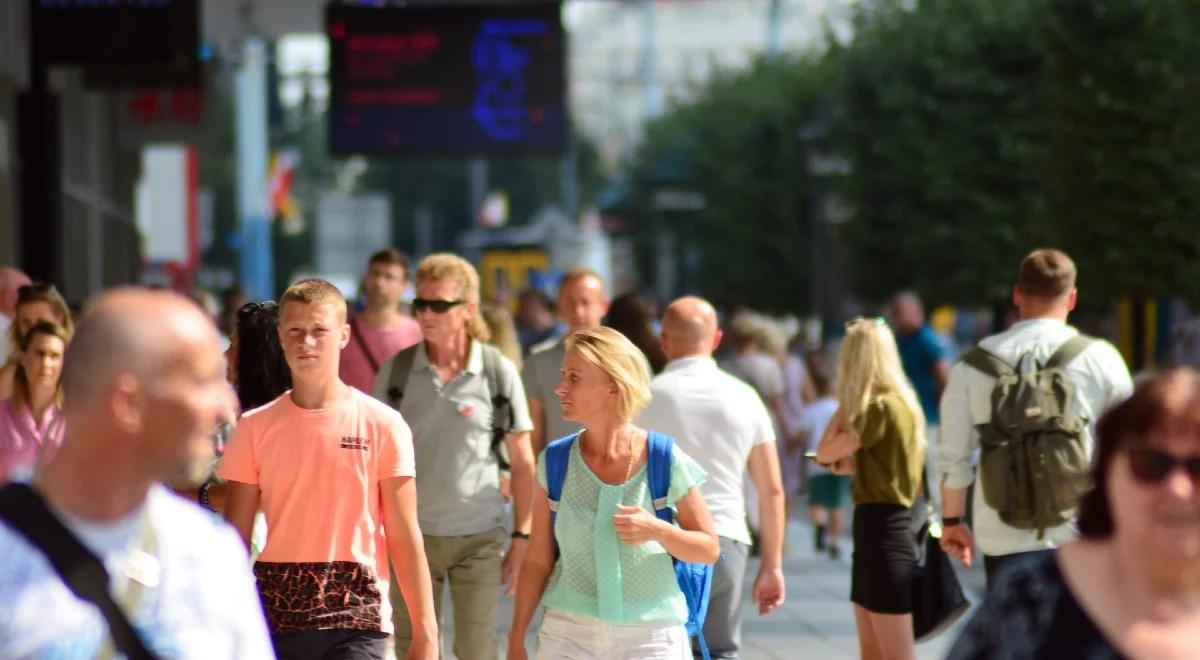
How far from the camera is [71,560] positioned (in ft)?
8.27

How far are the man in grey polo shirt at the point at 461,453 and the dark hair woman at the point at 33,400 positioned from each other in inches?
48.1

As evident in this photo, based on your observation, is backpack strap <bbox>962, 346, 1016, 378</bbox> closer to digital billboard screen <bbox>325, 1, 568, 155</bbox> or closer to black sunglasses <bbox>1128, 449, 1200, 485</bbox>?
black sunglasses <bbox>1128, 449, 1200, 485</bbox>

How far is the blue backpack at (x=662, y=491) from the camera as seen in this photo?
569cm

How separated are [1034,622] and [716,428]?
4.52 metres

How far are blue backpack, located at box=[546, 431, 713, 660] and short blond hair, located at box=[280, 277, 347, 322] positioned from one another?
765 mm

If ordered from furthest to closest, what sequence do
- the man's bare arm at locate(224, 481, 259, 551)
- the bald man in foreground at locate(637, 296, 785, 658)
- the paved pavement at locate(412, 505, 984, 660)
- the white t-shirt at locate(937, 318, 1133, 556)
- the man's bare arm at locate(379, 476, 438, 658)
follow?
the paved pavement at locate(412, 505, 984, 660)
the white t-shirt at locate(937, 318, 1133, 556)
the bald man in foreground at locate(637, 296, 785, 658)
the man's bare arm at locate(224, 481, 259, 551)
the man's bare arm at locate(379, 476, 438, 658)

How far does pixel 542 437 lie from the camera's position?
8836 millimetres

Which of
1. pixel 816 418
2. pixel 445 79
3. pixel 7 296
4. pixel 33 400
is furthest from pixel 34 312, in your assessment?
pixel 445 79

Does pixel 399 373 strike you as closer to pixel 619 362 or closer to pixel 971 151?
pixel 619 362

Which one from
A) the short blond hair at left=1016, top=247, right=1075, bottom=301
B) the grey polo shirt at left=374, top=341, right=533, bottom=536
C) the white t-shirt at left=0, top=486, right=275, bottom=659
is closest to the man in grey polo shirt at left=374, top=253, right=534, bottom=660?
the grey polo shirt at left=374, top=341, right=533, bottom=536

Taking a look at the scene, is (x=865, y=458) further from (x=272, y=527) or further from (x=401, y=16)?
(x=401, y=16)

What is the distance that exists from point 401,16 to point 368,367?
29.7ft

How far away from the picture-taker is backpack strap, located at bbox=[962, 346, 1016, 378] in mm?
7602

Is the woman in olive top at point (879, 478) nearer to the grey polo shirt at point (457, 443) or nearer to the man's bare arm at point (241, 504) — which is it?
the grey polo shirt at point (457, 443)
